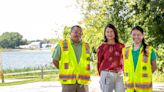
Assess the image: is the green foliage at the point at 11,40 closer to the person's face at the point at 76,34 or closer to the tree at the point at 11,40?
the tree at the point at 11,40

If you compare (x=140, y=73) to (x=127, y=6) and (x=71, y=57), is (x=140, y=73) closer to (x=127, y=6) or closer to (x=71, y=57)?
(x=71, y=57)

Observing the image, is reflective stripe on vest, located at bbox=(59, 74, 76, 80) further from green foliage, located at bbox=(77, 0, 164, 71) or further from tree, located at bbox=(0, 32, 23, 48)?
tree, located at bbox=(0, 32, 23, 48)

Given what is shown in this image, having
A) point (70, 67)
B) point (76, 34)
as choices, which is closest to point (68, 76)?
point (70, 67)

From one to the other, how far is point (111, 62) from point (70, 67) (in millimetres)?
813

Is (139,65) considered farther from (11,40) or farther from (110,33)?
(11,40)

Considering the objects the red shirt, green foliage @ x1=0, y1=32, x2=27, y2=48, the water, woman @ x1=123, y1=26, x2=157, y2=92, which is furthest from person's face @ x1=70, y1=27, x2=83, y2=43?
green foliage @ x1=0, y1=32, x2=27, y2=48

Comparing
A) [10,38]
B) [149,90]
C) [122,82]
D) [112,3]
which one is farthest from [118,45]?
[10,38]

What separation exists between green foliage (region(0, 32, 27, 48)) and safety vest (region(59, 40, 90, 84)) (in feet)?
142

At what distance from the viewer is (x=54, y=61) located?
7.11 m

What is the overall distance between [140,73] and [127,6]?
1200 cm

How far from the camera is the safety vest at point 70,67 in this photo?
700cm

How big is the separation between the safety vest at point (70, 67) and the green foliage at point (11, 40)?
1708 inches

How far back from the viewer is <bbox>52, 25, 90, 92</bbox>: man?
7004 millimetres

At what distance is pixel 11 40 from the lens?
52.9 meters
